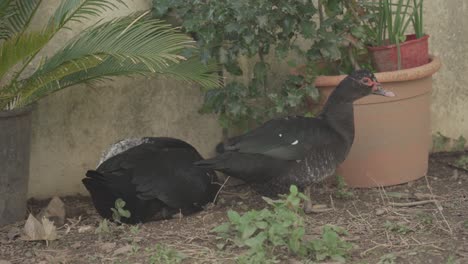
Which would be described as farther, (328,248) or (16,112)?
(16,112)

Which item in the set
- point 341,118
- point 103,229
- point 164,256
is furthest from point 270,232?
point 341,118

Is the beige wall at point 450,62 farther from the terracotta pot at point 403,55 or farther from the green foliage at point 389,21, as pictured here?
the terracotta pot at point 403,55

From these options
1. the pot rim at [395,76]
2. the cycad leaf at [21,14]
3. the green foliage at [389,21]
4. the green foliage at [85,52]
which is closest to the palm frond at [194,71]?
the green foliage at [85,52]

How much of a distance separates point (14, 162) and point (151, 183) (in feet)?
2.98

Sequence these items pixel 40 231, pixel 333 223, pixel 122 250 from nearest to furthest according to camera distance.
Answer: pixel 122 250 → pixel 40 231 → pixel 333 223

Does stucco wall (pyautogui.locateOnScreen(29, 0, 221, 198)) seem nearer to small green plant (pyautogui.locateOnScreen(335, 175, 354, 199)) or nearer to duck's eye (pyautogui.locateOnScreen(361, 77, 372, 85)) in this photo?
small green plant (pyautogui.locateOnScreen(335, 175, 354, 199))

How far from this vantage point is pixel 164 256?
475 centimetres

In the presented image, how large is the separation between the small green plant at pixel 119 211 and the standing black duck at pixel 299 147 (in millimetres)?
554

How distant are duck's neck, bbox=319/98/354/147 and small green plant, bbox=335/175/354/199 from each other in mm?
364

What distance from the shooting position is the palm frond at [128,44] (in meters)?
5.46

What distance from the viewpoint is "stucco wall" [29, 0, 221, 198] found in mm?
6262

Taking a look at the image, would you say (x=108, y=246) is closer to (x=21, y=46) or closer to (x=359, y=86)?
(x=21, y=46)

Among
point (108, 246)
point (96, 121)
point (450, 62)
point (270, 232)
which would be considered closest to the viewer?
point (270, 232)

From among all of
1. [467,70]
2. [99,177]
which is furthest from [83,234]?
[467,70]
